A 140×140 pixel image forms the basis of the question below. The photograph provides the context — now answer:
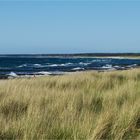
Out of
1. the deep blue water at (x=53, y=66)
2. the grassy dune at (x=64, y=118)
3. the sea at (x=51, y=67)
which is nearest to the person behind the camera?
the grassy dune at (x=64, y=118)

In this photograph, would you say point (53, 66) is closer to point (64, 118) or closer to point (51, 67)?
point (51, 67)

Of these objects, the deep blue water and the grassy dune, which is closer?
the grassy dune

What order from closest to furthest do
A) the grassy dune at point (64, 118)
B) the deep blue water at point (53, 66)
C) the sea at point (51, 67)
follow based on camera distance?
the grassy dune at point (64, 118), the sea at point (51, 67), the deep blue water at point (53, 66)

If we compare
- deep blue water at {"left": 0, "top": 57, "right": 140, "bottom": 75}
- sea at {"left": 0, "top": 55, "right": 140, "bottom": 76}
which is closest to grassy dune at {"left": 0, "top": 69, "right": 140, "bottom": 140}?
sea at {"left": 0, "top": 55, "right": 140, "bottom": 76}

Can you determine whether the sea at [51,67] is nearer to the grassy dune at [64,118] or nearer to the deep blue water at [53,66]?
the deep blue water at [53,66]

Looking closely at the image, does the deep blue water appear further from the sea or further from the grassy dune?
the grassy dune

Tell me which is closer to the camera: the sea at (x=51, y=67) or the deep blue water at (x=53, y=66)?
the sea at (x=51, y=67)

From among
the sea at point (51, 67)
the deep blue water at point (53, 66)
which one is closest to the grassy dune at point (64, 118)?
the sea at point (51, 67)

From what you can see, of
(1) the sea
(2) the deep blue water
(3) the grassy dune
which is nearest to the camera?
(3) the grassy dune

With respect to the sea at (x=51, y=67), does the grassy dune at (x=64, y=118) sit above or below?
above

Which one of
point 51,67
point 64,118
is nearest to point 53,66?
point 51,67

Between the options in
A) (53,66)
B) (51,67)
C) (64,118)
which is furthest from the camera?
(53,66)

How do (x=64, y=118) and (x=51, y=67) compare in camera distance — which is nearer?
(x=64, y=118)

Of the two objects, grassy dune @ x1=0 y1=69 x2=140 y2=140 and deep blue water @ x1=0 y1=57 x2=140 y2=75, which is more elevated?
grassy dune @ x1=0 y1=69 x2=140 y2=140
